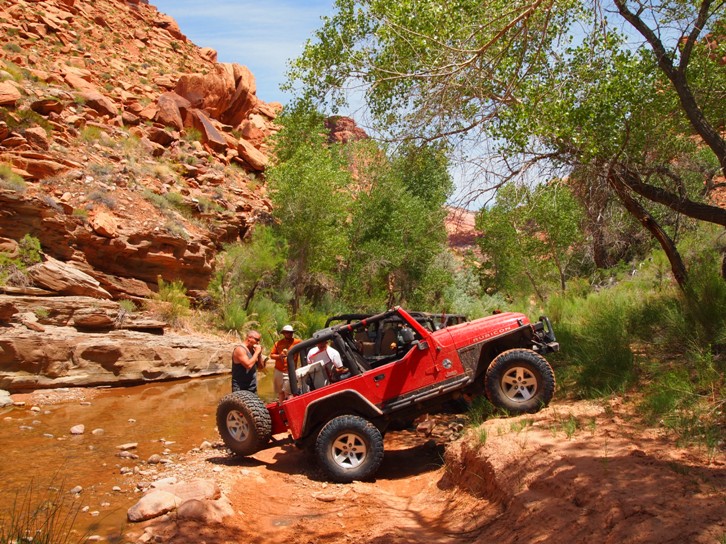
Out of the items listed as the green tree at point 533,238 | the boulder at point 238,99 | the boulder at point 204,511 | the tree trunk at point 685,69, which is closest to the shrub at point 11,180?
the green tree at point 533,238

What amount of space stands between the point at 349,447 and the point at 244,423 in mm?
1626

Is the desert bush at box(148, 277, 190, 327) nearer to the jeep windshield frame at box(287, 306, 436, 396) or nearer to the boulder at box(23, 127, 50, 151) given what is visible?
the boulder at box(23, 127, 50, 151)

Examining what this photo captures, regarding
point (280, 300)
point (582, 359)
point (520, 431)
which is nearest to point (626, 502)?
point (520, 431)

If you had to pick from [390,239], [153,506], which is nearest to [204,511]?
[153,506]

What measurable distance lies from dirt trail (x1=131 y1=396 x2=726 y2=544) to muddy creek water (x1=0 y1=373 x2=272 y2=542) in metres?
0.81

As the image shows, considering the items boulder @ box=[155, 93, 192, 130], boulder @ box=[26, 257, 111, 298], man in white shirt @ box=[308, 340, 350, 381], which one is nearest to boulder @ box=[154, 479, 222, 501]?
man in white shirt @ box=[308, 340, 350, 381]

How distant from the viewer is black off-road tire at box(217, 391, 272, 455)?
25.3 ft

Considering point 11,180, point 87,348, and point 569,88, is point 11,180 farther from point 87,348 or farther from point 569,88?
point 569,88

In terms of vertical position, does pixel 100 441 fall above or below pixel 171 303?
below

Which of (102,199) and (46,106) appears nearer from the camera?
(102,199)

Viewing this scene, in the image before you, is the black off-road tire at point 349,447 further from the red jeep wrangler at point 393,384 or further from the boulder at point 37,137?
the boulder at point 37,137

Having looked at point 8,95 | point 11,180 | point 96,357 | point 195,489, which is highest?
point 8,95

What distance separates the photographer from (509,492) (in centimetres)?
530

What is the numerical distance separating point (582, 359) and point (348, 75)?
6507 mm
